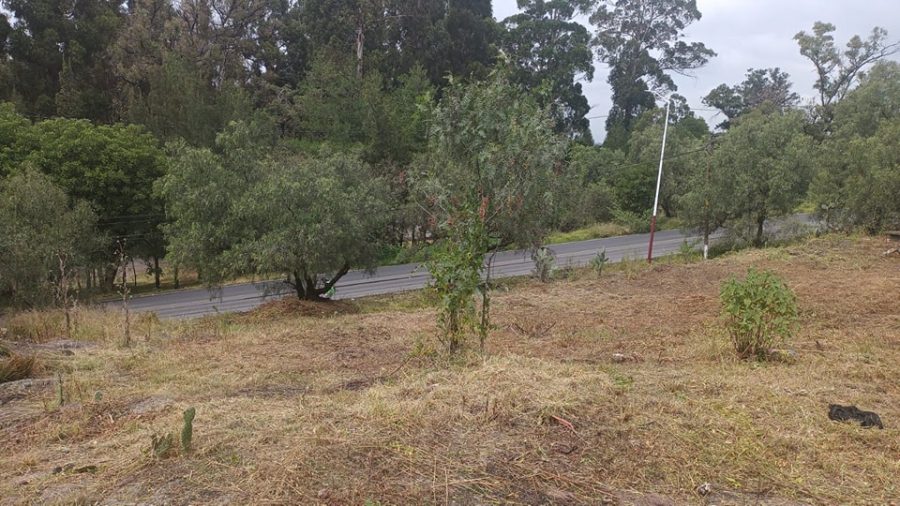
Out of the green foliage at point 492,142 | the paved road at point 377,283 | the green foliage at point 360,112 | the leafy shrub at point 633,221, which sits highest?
the green foliage at point 360,112

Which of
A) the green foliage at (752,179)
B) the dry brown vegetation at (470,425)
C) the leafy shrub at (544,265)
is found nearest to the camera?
the dry brown vegetation at (470,425)

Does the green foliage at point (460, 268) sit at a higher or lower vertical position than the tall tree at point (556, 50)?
lower

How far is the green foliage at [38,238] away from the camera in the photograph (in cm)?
1505

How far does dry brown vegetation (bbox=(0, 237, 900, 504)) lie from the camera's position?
3.46 meters

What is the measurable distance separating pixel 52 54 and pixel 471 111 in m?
31.1

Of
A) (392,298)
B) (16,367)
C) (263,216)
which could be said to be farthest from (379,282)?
(16,367)

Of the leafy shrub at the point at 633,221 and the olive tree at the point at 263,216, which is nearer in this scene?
the olive tree at the point at 263,216

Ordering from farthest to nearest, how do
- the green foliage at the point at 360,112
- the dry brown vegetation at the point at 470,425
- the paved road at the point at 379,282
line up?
1. the green foliage at the point at 360,112
2. the paved road at the point at 379,282
3. the dry brown vegetation at the point at 470,425

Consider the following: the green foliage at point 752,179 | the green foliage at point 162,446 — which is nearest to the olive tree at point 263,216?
the green foliage at point 162,446

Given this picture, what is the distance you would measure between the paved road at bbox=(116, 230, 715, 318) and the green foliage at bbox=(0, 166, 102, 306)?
11.6 ft

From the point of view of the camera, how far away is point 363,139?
33281 millimetres

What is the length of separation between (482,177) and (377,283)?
1634 cm

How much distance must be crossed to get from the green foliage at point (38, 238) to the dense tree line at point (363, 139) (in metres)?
0.06

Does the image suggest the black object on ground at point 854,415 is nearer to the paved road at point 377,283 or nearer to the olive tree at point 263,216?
the olive tree at point 263,216
